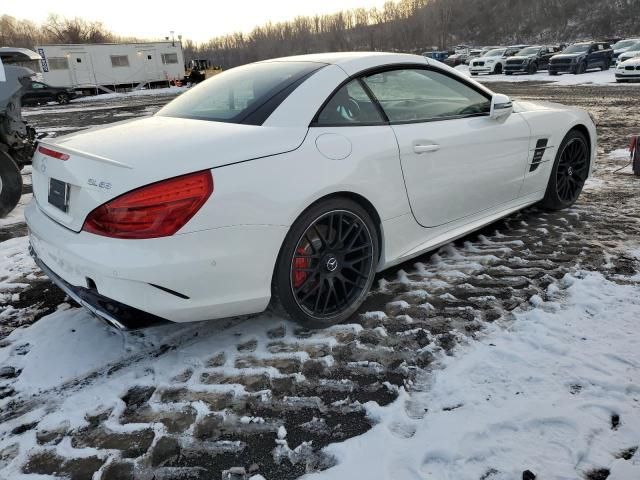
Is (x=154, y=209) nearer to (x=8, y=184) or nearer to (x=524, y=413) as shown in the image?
(x=524, y=413)

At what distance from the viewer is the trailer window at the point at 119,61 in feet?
116

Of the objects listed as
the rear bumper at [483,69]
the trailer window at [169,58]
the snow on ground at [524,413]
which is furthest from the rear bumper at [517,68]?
the snow on ground at [524,413]

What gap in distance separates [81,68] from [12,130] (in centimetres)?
3239

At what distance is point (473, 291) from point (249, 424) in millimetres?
1731

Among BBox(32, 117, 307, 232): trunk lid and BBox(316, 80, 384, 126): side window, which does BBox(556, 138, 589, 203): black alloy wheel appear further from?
BBox(32, 117, 307, 232): trunk lid

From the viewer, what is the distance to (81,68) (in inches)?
1329

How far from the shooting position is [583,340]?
2.58 meters

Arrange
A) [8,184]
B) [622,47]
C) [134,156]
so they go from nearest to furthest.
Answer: [134,156] < [8,184] < [622,47]

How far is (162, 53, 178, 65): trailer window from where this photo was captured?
3784 centimetres

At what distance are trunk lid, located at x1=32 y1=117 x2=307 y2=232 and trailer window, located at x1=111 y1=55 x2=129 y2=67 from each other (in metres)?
37.0

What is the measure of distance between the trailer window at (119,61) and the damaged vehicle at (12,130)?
108 ft

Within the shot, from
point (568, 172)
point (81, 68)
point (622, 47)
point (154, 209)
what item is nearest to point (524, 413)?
point (154, 209)

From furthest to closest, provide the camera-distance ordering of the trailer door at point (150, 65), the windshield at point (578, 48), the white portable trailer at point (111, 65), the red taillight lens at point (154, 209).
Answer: the trailer door at point (150, 65), the white portable trailer at point (111, 65), the windshield at point (578, 48), the red taillight lens at point (154, 209)

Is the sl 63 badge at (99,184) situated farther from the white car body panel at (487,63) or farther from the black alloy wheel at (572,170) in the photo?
the white car body panel at (487,63)
